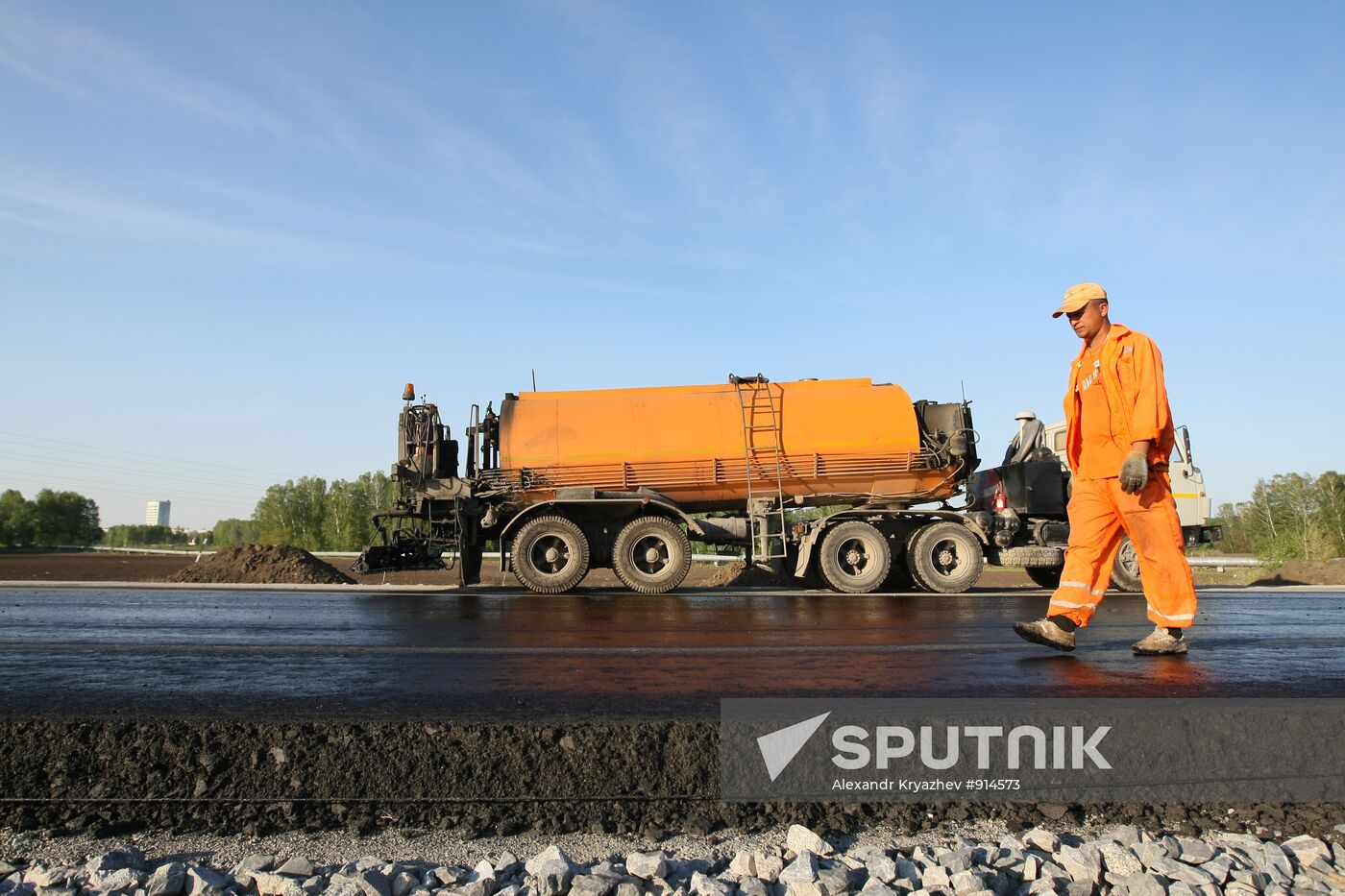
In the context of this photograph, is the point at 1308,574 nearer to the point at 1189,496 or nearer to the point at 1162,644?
the point at 1189,496

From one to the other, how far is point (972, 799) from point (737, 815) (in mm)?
779

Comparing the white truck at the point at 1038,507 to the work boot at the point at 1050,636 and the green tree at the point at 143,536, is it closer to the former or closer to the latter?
the work boot at the point at 1050,636

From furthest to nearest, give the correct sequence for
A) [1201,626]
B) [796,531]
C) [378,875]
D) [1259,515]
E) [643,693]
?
[1259,515] → [796,531] → [1201,626] → [643,693] → [378,875]

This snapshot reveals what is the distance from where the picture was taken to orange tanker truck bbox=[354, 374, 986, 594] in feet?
41.7

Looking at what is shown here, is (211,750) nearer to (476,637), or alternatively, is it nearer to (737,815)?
(737,815)

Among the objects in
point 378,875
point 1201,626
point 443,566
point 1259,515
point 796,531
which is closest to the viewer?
point 378,875

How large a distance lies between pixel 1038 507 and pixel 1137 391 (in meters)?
9.01

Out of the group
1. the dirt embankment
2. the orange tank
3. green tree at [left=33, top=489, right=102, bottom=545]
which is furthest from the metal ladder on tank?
green tree at [left=33, top=489, right=102, bottom=545]

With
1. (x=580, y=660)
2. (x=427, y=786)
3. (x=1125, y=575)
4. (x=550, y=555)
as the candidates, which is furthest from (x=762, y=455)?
(x=427, y=786)

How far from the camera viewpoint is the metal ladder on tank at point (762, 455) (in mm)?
13047

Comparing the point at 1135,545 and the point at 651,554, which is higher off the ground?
the point at 1135,545

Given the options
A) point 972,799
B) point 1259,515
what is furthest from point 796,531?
point 1259,515

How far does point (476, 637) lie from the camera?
6.18 metres

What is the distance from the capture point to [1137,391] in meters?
4.80
